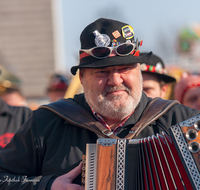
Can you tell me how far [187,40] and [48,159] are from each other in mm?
15719

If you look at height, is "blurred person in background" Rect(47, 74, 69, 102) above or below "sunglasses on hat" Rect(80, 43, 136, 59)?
below

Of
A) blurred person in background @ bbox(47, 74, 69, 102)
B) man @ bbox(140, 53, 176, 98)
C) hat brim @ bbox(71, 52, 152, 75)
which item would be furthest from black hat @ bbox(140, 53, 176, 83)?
blurred person in background @ bbox(47, 74, 69, 102)

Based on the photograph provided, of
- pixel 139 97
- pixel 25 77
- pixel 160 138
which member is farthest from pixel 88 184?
pixel 25 77

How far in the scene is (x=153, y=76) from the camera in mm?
3893

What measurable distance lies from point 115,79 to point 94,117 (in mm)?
348

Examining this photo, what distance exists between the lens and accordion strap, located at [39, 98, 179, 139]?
241cm

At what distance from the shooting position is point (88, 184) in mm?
1999

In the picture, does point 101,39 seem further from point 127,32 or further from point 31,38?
point 31,38

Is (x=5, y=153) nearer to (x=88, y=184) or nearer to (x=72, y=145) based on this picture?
(x=72, y=145)

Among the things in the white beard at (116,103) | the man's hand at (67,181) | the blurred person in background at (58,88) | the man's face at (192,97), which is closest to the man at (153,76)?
the man's face at (192,97)

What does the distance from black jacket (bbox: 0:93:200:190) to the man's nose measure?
0.26 meters

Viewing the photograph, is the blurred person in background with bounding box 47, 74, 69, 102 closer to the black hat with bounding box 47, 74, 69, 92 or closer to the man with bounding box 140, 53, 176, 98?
the black hat with bounding box 47, 74, 69, 92

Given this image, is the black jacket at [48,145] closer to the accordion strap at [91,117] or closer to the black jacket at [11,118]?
the accordion strap at [91,117]

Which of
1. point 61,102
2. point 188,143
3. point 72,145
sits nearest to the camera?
point 188,143
